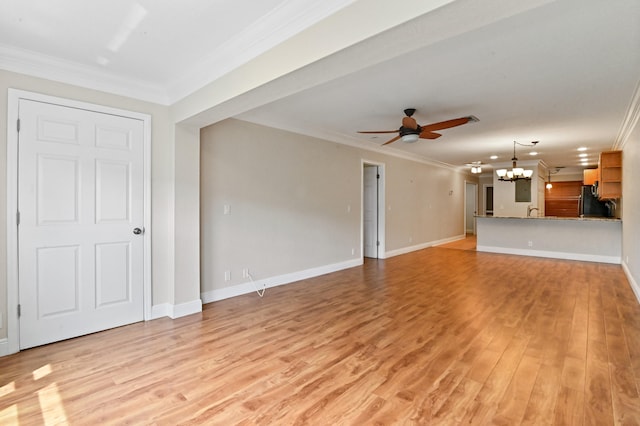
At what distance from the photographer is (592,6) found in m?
1.96

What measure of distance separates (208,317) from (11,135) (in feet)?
7.93

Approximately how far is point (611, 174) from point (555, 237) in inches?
70.6

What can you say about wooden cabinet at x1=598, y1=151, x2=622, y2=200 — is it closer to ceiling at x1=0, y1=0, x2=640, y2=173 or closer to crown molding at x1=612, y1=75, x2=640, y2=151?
crown molding at x1=612, y1=75, x2=640, y2=151

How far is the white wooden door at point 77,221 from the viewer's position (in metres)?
2.71

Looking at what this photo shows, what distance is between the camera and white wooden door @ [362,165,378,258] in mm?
7031

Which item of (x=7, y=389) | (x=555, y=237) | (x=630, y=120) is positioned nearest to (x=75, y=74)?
(x=7, y=389)

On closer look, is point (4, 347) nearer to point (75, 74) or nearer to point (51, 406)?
point (51, 406)

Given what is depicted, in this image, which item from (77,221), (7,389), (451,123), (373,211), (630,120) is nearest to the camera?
(7,389)

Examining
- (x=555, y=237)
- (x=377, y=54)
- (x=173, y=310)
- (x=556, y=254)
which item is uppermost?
(x=377, y=54)

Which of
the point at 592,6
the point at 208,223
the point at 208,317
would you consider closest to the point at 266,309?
the point at 208,317

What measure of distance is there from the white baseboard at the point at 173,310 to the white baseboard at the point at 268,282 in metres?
0.33

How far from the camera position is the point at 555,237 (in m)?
7.23

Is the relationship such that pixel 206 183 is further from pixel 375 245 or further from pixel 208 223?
pixel 375 245

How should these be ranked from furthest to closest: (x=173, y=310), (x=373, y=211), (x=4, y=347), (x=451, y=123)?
1. (x=373, y=211)
2. (x=451, y=123)
3. (x=173, y=310)
4. (x=4, y=347)
